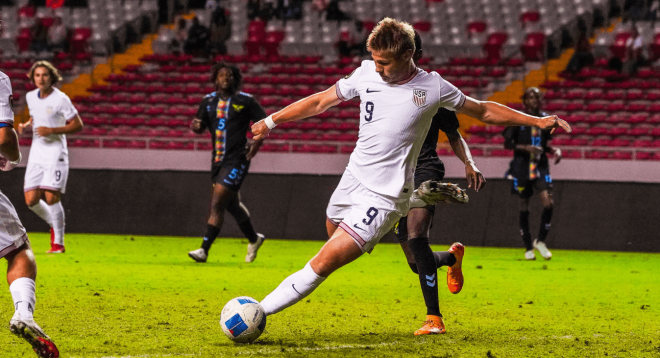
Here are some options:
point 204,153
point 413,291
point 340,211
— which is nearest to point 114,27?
point 204,153

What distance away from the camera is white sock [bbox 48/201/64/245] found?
10797 millimetres

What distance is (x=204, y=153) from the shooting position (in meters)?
19.8

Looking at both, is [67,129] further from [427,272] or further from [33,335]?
[33,335]

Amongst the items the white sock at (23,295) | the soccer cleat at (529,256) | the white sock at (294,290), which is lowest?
the soccer cleat at (529,256)

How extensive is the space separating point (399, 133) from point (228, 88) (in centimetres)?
521

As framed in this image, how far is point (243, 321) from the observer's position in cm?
495

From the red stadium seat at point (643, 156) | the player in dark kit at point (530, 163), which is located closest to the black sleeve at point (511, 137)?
the player in dark kit at point (530, 163)

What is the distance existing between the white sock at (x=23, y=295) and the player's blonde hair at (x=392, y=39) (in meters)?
2.15

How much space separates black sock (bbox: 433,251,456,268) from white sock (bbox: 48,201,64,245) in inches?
237

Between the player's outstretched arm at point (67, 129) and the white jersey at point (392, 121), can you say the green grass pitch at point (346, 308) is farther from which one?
the player's outstretched arm at point (67, 129)

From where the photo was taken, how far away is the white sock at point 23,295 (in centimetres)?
436

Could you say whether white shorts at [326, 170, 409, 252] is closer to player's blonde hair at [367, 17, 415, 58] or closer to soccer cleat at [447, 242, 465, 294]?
player's blonde hair at [367, 17, 415, 58]

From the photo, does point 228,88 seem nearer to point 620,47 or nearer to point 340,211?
point 340,211

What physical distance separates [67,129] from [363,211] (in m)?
6.48
